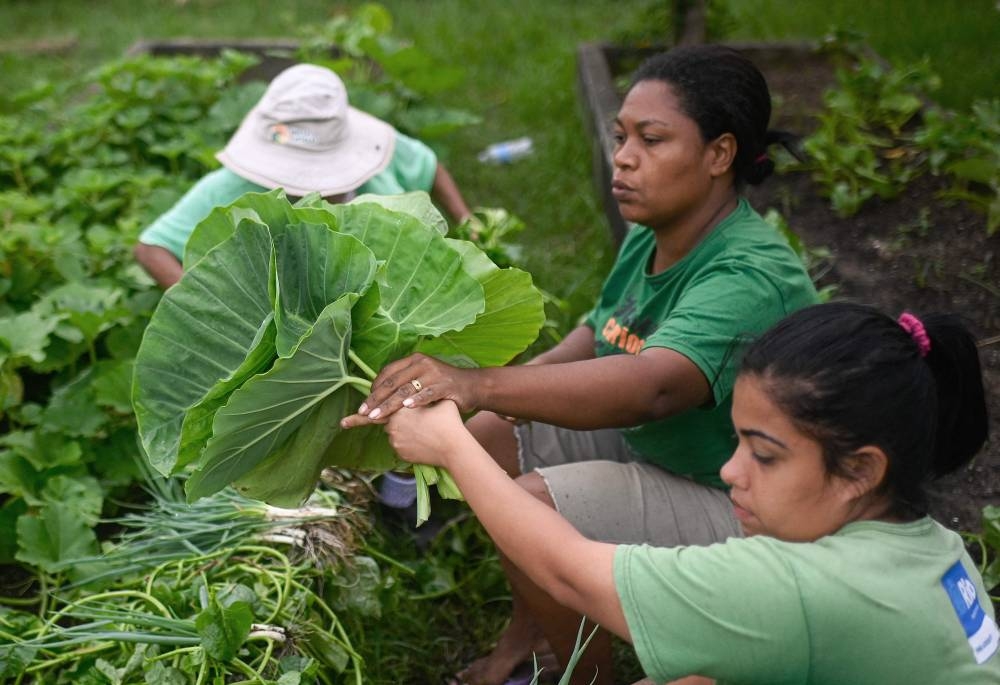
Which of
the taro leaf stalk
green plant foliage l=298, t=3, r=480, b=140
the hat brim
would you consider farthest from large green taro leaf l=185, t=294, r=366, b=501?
green plant foliage l=298, t=3, r=480, b=140

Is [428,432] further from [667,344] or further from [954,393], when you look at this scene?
[954,393]

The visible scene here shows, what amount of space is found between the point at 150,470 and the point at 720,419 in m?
1.50

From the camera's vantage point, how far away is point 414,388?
5.74 ft

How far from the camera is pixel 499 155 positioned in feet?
16.4

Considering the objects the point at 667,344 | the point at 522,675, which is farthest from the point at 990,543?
the point at 522,675

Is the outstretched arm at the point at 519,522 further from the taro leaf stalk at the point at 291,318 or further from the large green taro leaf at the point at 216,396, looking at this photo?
the large green taro leaf at the point at 216,396

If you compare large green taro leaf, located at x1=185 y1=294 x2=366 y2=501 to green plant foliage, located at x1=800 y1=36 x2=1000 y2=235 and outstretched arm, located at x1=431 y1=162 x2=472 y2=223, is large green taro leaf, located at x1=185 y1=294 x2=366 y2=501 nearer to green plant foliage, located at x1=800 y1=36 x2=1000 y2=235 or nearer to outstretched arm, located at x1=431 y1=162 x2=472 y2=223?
outstretched arm, located at x1=431 y1=162 x2=472 y2=223

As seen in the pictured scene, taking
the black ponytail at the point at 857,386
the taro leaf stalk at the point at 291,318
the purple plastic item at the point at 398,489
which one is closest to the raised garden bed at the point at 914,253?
the black ponytail at the point at 857,386

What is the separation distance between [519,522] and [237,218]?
27.5 inches

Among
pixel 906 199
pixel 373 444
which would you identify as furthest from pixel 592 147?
pixel 373 444

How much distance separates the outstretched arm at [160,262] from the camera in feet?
9.78

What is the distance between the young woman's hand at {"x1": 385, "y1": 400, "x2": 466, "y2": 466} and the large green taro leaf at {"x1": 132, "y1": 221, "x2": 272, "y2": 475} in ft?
0.94

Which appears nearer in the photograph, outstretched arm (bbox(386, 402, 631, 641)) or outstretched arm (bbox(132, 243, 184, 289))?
outstretched arm (bbox(386, 402, 631, 641))

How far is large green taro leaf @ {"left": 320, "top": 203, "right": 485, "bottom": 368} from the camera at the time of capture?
1749mm
